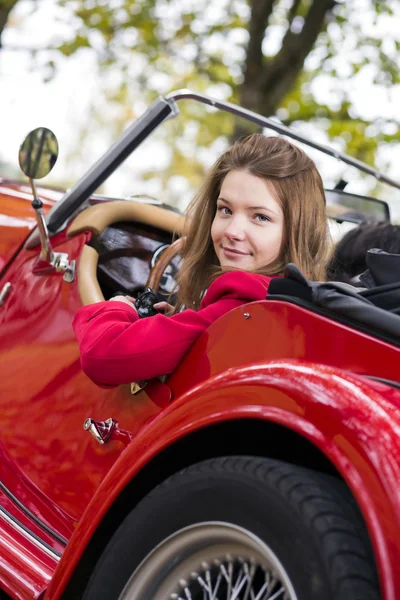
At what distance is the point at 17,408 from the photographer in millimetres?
2508

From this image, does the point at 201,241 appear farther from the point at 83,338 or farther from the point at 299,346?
the point at 299,346

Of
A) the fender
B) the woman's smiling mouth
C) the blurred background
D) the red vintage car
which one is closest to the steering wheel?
the red vintage car

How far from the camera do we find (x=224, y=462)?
1.51 meters

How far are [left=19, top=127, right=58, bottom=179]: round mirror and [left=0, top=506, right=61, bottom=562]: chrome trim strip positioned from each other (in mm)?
1059

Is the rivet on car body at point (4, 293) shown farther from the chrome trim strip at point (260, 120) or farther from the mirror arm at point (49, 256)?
the chrome trim strip at point (260, 120)

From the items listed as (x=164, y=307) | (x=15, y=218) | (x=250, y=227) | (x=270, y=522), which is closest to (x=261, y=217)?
(x=250, y=227)

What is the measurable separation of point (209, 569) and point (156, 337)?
0.61 m

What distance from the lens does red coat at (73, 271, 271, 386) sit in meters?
1.87

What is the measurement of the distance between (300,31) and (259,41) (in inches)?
22.4

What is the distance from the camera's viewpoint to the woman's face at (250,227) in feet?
7.12

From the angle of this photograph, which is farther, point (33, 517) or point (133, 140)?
point (133, 140)

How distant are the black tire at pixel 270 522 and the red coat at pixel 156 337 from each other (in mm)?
374

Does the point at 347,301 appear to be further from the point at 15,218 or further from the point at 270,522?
the point at 15,218

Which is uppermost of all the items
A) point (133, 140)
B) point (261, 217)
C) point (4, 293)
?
point (133, 140)
